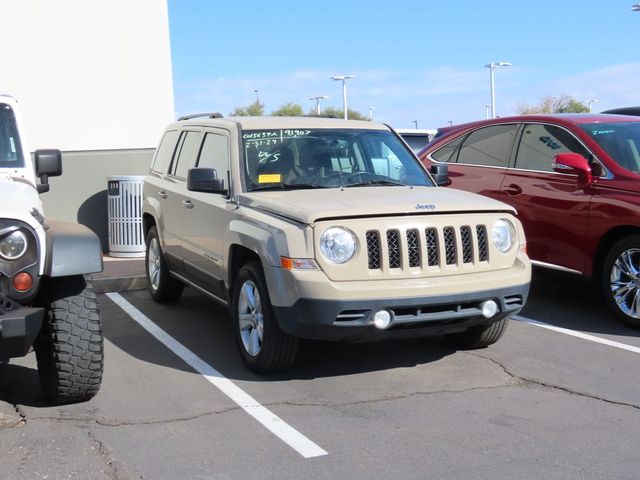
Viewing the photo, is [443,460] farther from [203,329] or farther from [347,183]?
[203,329]

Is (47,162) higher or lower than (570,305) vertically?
higher

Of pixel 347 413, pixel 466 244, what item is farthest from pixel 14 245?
pixel 466 244

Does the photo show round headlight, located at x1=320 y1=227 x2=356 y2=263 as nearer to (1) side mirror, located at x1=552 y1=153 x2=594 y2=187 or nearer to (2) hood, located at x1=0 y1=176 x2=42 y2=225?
(2) hood, located at x1=0 y1=176 x2=42 y2=225

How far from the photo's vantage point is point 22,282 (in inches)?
164

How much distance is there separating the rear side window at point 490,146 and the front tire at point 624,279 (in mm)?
1682

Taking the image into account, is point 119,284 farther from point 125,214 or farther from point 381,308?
point 381,308

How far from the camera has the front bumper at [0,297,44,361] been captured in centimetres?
400

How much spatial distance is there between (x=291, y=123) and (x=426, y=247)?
193 centimetres

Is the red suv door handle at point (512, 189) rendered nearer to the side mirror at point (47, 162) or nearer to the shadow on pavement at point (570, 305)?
the shadow on pavement at point (570, 305)

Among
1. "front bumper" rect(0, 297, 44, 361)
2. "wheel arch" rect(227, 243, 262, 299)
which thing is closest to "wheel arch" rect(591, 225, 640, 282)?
"wheel arch" rect(227, 243, 262, 299)

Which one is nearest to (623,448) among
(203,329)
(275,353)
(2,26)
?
(275,353)

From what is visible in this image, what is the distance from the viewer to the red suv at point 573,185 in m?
6.49

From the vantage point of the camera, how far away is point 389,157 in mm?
6422

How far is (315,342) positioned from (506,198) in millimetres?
2632
